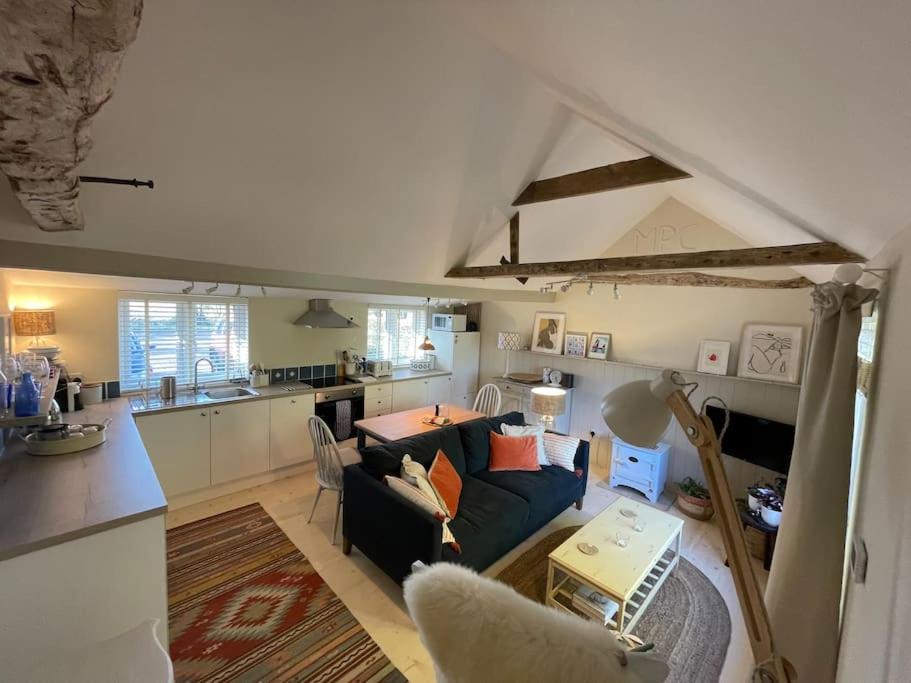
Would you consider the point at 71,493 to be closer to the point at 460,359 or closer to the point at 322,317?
the point at 322,317

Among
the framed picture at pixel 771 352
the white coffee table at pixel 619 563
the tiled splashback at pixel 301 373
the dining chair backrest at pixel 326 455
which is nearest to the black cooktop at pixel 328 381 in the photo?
the tiled splashback at pixel 301 373

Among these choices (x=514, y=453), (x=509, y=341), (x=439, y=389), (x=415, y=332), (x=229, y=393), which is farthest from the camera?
(x=415, y=332)

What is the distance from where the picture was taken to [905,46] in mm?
436

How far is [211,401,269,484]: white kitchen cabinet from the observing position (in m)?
3.80

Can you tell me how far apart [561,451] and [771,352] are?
2.29 m

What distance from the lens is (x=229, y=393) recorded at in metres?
4.18

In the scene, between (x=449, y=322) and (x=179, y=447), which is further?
(x=449, y=322)

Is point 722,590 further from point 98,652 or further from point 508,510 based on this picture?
point 98,652

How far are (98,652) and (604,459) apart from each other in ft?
16.4

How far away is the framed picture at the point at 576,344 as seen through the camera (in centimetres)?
525

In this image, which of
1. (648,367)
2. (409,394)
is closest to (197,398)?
(409,394)

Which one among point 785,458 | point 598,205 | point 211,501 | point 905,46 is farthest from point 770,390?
point 211,501

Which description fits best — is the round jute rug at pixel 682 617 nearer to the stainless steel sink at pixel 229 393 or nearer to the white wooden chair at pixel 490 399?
the white wooden chair at pixel 490 399

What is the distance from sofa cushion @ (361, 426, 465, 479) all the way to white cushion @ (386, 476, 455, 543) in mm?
156
